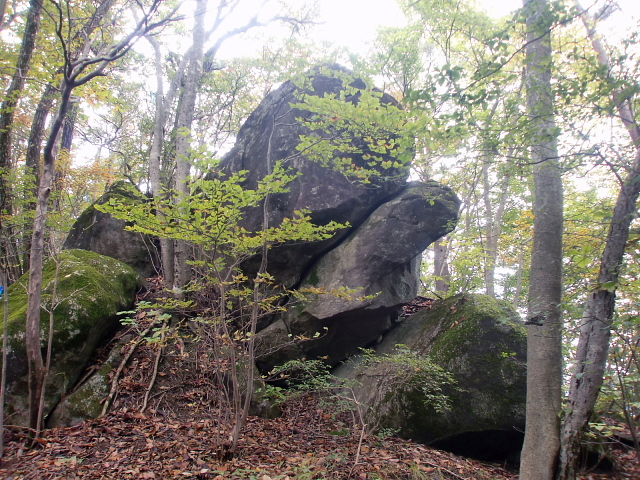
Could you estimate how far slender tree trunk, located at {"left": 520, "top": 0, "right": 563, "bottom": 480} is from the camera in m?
3.58

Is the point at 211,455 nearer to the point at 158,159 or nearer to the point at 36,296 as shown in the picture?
the point at 36,296

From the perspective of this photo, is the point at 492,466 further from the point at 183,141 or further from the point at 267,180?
the point at 183,141

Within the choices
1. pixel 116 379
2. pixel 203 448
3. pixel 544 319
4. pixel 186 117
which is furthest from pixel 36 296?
pixel 544 319

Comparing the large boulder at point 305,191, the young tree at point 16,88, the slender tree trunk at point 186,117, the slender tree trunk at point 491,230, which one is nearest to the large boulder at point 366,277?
the large boulder at point 305,191

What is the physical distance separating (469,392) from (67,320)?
6.00 m

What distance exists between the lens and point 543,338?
3.80 meters

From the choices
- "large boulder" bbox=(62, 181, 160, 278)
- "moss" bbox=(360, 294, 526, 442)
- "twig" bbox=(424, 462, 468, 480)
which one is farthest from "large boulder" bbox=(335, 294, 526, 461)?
"large boulder" bbox=(62, 181, 160, 278)

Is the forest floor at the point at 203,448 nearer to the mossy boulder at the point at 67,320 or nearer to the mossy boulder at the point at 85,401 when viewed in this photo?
the mossy boulder at the point at 85,401

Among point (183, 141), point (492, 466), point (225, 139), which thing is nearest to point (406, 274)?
point (492, 466)

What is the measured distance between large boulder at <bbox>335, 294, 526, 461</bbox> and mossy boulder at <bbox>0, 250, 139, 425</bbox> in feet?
14.2

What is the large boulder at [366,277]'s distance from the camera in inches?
250

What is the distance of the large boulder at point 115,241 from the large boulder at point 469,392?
548 centimetres

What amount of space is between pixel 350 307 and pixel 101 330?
418 centimetres

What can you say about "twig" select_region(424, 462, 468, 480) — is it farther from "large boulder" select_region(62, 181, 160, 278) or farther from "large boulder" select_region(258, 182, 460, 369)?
"large boulder" select_region(62, 181, 160, 278)
